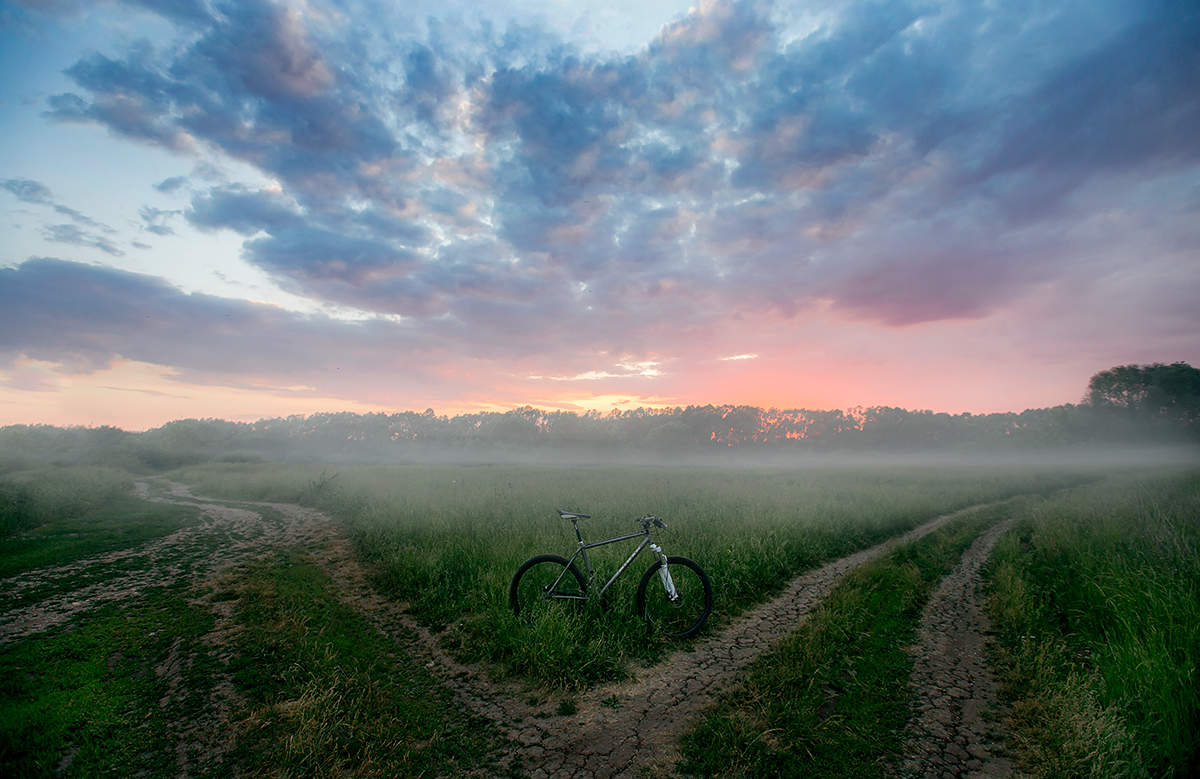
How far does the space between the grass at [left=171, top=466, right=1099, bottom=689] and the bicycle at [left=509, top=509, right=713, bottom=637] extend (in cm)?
29

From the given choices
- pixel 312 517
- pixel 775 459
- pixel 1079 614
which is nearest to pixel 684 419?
pixel 775 459

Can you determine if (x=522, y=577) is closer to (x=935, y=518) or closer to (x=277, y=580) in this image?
(x=277, y=580)

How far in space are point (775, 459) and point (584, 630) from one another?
9576 cm

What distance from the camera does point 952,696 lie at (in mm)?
5516

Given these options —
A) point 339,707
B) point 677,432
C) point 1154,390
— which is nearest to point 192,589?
point 339,707

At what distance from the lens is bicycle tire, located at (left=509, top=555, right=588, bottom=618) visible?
A: 7508 mm

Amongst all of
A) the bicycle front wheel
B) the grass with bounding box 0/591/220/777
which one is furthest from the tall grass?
the bicycle front wheel

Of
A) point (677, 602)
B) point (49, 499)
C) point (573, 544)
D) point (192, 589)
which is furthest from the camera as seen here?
point (49, 499)

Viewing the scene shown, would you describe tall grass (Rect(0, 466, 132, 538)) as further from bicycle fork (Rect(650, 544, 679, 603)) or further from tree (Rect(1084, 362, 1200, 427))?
tree (Rect(1084, 362, 1200, 427))

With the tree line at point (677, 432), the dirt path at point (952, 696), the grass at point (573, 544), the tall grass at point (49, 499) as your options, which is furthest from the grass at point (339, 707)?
the tree line at point (677, 432)

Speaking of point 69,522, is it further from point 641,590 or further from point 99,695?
point 641,590

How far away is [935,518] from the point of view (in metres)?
18.8

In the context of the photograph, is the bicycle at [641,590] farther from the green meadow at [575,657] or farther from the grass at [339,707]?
the grass at [339,707]

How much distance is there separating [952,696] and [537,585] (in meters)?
6.14
